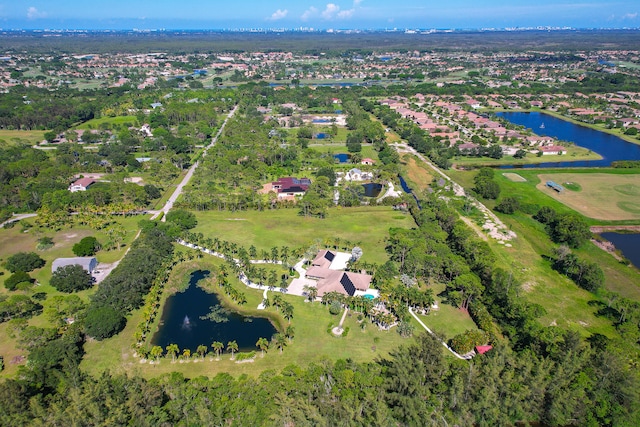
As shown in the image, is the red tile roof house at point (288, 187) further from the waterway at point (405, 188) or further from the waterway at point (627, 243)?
the waterway at point (627, 243)

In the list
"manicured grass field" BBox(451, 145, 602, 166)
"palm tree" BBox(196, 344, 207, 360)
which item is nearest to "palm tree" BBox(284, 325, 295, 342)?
"palm tree" BBox(196, 344, 207, 360)

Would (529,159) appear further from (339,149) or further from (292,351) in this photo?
(292,351)

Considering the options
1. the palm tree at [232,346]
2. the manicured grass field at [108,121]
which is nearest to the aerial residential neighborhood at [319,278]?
the palm tree at [232,346]

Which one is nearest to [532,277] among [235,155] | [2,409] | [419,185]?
[419,185]

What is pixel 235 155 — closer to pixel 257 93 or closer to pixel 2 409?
pixel 2 409

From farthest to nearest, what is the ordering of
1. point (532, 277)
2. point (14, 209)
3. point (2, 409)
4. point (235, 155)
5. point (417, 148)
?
point (417, 148), point (235, 155), point (14, 209), point (532, 277), point (2, 409)

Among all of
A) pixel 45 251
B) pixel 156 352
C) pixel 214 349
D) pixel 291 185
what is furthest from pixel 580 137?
pixel 45 251
